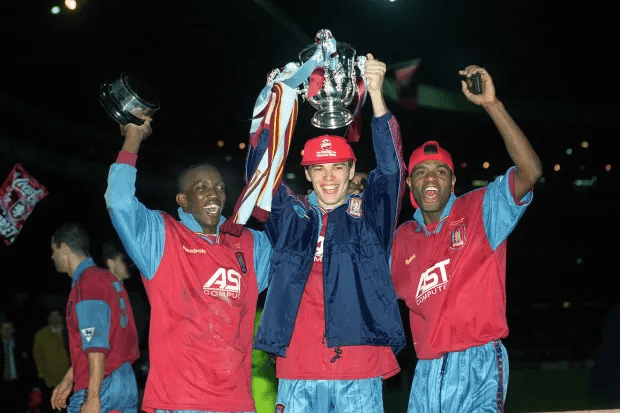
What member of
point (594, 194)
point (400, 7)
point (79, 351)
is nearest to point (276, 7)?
point (400, 7)

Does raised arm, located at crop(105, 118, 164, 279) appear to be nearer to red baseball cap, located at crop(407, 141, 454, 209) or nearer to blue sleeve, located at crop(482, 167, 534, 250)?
red baseball cap, located at crop(407, 141, 454, 209)

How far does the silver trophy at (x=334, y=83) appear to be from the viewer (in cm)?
441

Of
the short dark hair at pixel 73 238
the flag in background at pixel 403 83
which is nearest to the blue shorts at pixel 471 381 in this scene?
the short dark hair at pixel 73 238

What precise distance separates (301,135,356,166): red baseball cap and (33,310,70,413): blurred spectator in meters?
6.83

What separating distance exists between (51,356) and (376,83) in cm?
744

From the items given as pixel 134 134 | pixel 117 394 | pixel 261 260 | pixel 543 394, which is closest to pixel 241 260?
pixel 261 260

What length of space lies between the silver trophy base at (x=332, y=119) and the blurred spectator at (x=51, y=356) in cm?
687

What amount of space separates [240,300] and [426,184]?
1.34 meters

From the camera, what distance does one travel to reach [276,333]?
13.1ft

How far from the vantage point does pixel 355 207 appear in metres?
4.36

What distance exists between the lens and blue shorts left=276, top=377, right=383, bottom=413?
13.0 feet

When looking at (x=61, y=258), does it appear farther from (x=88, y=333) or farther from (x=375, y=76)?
(x=375, y=76)

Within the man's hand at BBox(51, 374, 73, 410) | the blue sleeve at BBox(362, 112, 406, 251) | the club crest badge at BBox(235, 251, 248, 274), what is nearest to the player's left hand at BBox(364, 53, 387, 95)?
the blue sleeve at BBox(362, 112, 406, 251)

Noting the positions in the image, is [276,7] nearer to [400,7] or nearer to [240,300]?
[400,7]
